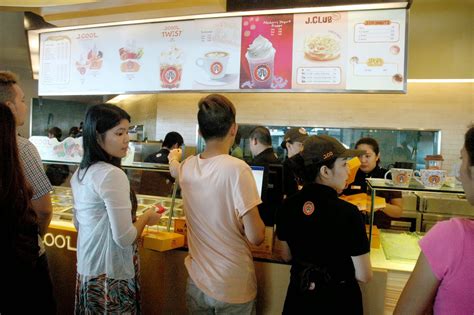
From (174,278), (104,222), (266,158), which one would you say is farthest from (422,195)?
(104,222)

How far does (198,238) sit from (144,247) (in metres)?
0.55

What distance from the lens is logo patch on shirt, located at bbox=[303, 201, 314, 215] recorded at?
1.59m

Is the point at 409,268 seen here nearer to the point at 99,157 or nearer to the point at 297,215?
the point at 297,215

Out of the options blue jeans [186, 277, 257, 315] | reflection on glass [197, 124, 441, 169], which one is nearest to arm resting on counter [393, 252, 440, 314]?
blue jeans [186, 277, 257, 315]

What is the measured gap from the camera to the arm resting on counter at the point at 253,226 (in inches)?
63.4

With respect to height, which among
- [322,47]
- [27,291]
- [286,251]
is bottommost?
[27,291]

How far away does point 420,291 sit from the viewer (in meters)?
1.14

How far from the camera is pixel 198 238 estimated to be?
1.76 m

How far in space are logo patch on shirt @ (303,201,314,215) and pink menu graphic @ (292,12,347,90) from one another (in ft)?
4.15

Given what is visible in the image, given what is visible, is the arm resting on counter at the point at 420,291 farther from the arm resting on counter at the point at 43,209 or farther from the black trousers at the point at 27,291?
the arm resting on counter at the point at 43,209

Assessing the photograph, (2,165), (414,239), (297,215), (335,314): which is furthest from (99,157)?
(414,239)

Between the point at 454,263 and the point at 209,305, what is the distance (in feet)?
3.30

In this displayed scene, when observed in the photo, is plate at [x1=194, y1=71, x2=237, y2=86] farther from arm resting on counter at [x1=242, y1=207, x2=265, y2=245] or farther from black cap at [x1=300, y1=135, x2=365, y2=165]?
arm resting on counter at [x1=242, y1=207, x2=265, y2=245]

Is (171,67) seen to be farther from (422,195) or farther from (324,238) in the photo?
(422,195)
